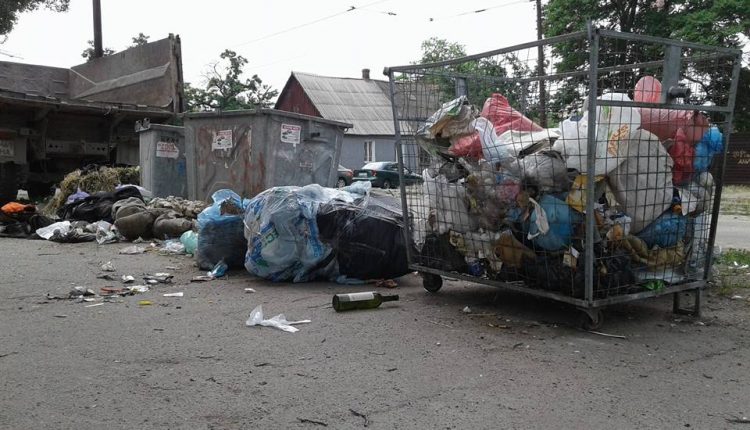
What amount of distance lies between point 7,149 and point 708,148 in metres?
10.4

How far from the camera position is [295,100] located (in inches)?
1625

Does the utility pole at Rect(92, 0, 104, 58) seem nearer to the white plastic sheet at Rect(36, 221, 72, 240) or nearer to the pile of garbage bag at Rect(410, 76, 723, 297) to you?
the white plastic sheet at Rect(36, 221, 72, 240)

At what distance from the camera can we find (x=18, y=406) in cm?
273

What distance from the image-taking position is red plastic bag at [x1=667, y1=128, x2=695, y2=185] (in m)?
4.11

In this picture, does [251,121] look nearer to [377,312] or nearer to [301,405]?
[377,312]

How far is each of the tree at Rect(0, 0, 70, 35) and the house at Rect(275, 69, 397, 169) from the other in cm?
1896

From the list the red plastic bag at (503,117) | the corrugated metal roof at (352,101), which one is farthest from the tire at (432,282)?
the corrugated metal roof at (352,101)

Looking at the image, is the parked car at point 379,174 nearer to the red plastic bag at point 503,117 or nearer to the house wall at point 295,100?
the house wall at point 295,100

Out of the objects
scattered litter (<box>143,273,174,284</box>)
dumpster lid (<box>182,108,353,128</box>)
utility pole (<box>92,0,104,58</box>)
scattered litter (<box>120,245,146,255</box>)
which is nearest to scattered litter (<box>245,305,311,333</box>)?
scattered litter (<box>143,273,174,284</box>)

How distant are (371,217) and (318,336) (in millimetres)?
1912

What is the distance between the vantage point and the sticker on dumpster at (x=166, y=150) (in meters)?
10.4

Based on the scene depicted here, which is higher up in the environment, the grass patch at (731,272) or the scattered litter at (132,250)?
the grass patch at (731,272)

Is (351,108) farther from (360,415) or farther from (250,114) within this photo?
(360,415)

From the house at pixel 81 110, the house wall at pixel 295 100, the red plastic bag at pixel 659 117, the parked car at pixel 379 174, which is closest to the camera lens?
the red plastic bag at pixel 659 117
